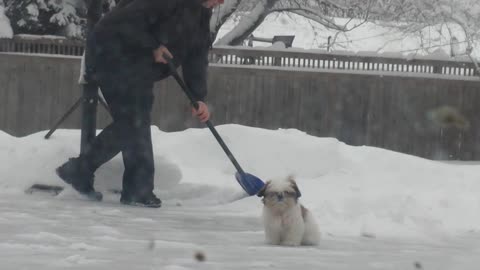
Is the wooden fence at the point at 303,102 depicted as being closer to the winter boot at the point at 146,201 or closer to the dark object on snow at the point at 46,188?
the dark object on snow at the point at 46,188

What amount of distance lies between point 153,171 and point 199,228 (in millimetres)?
1260

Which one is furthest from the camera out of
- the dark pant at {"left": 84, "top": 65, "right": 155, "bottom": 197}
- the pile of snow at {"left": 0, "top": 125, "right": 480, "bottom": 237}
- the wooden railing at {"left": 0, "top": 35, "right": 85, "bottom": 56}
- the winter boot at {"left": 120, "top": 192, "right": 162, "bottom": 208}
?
the wooden railing at {"left": 0, "top": 35, "right": 85, "bottom": 56}

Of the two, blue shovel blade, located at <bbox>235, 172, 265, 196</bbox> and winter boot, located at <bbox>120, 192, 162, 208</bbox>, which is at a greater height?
blue shovel blade, located at <bbox>235, 172, 265, 196</bbox>

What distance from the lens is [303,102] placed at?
1659 centimetres

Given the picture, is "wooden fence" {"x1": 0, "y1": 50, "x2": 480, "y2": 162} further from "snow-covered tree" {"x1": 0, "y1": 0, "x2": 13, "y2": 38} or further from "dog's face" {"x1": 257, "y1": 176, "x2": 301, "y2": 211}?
"dog's face" {"x1": 257, "y1": 176, "x2": 301, "y2": 211}

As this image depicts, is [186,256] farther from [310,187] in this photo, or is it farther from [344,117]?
[344,117]

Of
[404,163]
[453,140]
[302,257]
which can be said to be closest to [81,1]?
[453,140]

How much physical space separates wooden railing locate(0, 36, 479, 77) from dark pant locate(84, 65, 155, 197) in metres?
8.14

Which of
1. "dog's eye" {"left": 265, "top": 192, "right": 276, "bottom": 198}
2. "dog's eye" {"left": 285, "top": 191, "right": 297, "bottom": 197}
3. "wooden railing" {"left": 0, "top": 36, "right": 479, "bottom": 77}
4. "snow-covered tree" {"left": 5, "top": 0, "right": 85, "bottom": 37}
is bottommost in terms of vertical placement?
"dog's eye" {"left": 265, "top": 192, "right": 276, "bottom": 198}

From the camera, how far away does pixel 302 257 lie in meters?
5.90

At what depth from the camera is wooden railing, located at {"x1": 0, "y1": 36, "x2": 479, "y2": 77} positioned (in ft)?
53.5

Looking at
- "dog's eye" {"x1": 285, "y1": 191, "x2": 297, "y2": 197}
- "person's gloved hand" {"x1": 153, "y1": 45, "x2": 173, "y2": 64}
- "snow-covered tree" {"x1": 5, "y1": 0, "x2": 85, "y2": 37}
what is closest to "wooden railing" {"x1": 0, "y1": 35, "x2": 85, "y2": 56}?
"snow-covered tree" {"x1": 5, "y1": 0, "x2": 85, "y2": 37}

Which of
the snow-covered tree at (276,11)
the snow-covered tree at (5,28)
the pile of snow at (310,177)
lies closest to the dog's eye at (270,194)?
the pile of snow at (310,177)

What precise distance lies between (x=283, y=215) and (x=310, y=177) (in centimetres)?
293
